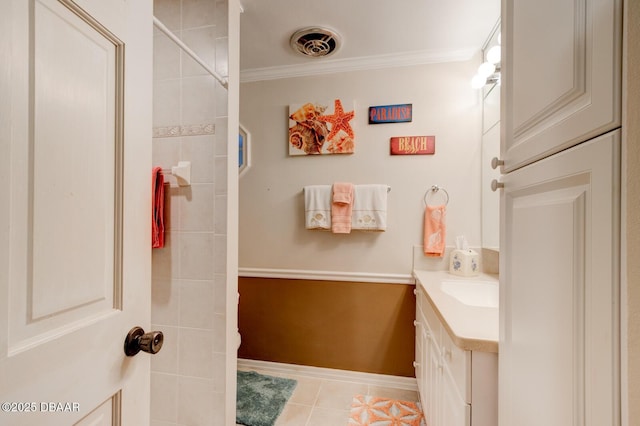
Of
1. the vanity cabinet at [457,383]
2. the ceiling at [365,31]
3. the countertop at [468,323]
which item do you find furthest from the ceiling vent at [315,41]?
the vanity cabinet at [457,383]

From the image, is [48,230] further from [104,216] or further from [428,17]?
[428,17]

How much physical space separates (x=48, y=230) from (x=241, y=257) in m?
1.86

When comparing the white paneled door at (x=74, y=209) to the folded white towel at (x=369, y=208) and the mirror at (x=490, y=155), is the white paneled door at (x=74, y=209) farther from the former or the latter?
the mirror at (x=490, y=155)

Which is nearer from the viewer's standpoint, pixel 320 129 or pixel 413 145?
pixel 413 145

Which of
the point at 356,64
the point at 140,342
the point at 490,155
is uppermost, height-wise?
the point at 356,64

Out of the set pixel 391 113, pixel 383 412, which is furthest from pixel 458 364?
pixel 391 113

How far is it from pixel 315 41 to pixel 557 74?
1704 mm

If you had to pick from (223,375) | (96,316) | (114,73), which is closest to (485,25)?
(114,73)

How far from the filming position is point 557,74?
52cm

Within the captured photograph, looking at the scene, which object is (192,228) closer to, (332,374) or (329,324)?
(329,324)

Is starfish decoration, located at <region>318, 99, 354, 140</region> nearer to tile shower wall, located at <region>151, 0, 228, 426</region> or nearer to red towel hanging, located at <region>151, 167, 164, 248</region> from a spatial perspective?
tile shower wall, located at <region>151, 0, 228, 426</region>

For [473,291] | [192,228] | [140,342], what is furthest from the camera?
[473,291]

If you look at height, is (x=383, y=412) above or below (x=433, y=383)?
below

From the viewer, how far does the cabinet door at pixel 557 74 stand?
0.41 metres
